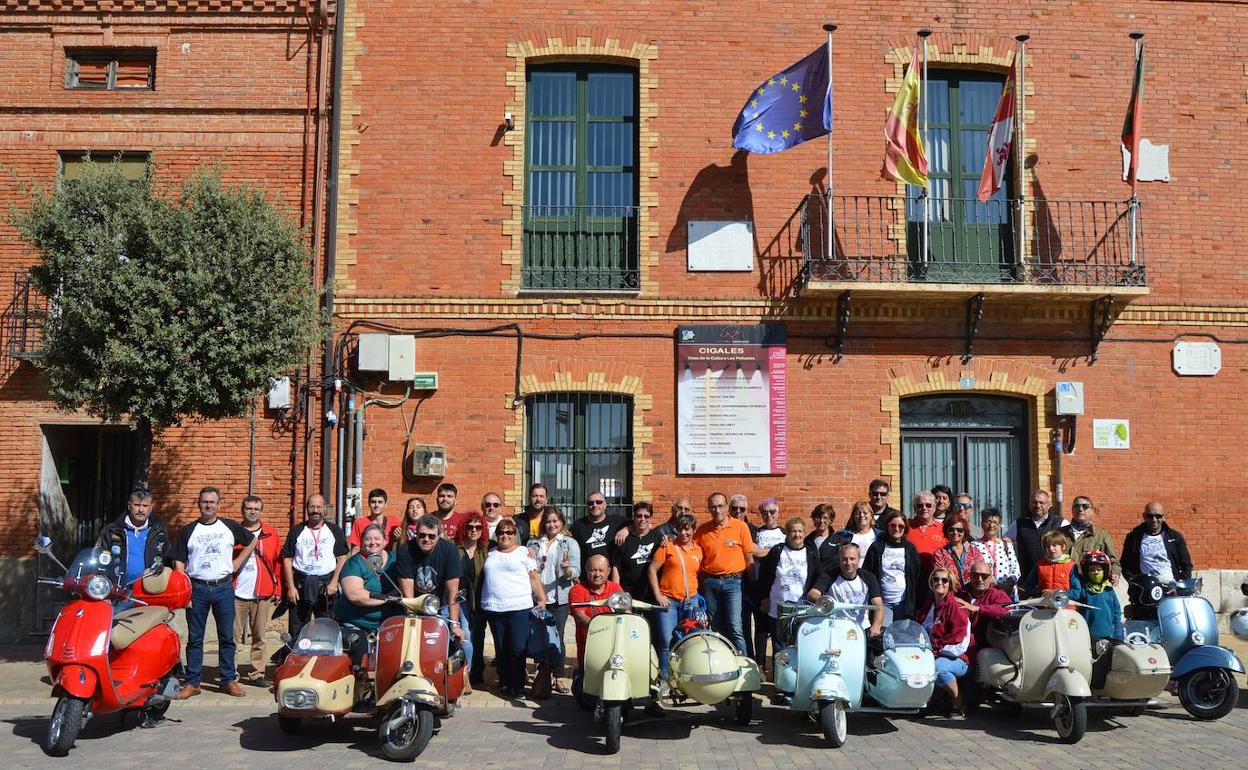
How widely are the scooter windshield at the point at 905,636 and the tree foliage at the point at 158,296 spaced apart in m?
6.54

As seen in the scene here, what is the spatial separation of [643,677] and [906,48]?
9397 millimetres

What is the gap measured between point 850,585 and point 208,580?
5594 millimetres

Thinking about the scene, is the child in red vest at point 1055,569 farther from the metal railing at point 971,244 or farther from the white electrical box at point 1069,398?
the metal railing at point 971,244

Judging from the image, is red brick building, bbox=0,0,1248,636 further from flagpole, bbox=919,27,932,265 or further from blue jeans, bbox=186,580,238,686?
blue jeans, bbox=186,580,238,686

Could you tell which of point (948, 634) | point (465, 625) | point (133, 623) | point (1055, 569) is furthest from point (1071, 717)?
point (133, 623)

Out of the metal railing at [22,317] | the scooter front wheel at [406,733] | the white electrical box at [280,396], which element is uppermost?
the metal railing at [22,317]

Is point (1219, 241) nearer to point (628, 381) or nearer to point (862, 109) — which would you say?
point (862, 109)

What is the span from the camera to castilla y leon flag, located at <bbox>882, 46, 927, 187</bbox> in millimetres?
13180

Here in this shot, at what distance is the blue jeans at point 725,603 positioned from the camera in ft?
33.4

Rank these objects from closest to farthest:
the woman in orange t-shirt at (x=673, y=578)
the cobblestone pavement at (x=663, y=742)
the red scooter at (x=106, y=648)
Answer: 1. the cobblestone pavement at (x=663, y=742)
2. the red scooter at (x=106, y=648)
3. the woman in orange t-shirt at (x=673, y=578)

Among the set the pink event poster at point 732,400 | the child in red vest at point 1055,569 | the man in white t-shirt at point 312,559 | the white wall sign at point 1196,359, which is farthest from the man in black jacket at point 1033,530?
the man in white t-shirt at point 312,559

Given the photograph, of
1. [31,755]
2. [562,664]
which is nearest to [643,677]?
[562,664]

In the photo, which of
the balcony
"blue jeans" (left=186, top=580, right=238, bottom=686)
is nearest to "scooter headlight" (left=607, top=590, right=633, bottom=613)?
"blue jeans" (left=186, top=580, right=238, bottom=686)

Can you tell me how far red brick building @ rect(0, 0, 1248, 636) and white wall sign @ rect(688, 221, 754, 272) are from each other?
0.04 m
